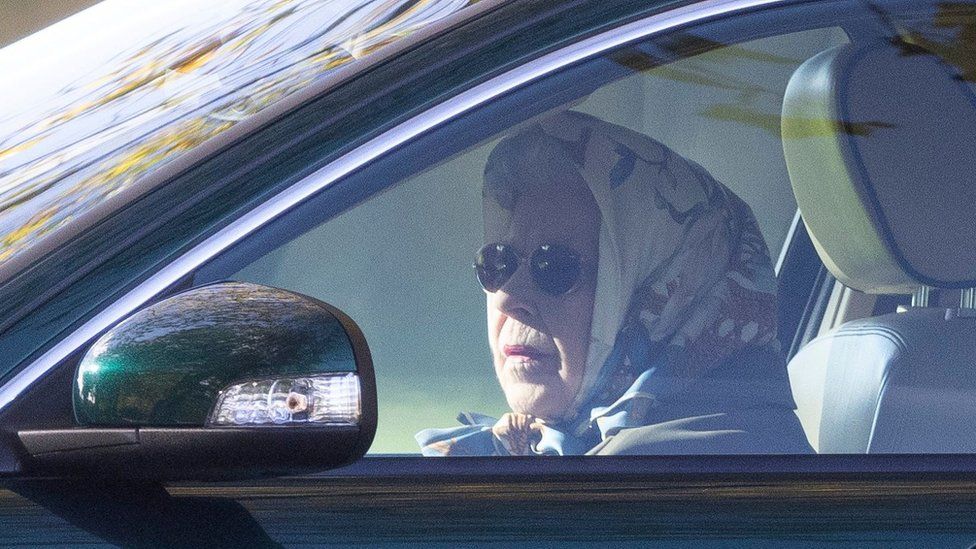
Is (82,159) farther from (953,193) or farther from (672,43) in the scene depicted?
(953,193)

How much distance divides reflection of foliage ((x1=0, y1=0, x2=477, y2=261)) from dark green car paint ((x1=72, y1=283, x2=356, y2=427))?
0.41 m

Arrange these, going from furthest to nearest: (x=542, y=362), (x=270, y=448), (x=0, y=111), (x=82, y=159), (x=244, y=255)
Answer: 1. (x=0, y=111)
2. (x=82, y=159)
3. (x=542, y=362)
4. (x=244, y=255)
5. (x=270, y=448)

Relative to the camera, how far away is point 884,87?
158 centimetres

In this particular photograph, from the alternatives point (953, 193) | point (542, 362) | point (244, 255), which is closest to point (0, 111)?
point (244, 255)

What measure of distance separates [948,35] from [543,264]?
583 millimetres

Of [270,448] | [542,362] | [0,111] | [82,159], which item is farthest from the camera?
[0,111]

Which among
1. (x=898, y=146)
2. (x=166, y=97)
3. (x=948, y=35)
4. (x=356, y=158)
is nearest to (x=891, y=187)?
(x=898, y=146)

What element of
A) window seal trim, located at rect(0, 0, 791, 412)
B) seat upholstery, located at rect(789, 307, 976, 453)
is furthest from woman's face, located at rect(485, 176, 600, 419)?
seat upholstery, located at rect(789, 307, 976, 453)

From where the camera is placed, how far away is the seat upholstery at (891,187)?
61.0 inches

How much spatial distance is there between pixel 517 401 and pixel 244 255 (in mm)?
348

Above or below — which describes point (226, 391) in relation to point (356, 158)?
below

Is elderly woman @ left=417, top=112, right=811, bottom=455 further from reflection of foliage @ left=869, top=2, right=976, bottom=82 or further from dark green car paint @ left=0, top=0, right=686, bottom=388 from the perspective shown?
reflection of foliage @ left=869, top=2, right=976, bottom=82

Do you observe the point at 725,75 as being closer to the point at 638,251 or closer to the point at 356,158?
the point at 638,251

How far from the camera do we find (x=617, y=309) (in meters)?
1.50
